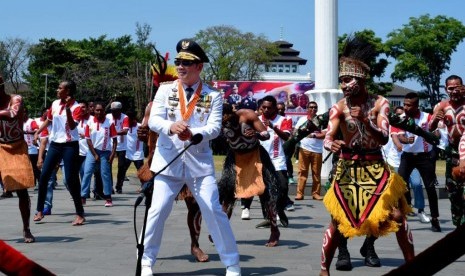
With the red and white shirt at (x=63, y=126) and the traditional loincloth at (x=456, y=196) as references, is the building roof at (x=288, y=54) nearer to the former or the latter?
the red and white shirt at (x=63, y=126)

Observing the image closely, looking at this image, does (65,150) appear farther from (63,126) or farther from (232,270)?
(232,270)

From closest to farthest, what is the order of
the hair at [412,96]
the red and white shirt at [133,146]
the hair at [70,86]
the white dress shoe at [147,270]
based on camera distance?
the white dress shoe at [147,270]
the hair at [70,86]
the hair at [412,96]
the red and white shirt at [133,146]

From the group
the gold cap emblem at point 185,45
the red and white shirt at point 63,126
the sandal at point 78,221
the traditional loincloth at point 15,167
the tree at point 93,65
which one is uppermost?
the tree at point 93,65

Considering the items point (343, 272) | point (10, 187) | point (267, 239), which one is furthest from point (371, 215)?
point (10, 187)

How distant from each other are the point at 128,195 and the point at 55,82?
6956 centimetres

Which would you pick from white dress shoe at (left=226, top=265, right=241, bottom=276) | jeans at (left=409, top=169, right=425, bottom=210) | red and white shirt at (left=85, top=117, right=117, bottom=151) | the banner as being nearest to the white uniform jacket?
white dress shoe at (left=226, top=265, right=241, bottom=276)

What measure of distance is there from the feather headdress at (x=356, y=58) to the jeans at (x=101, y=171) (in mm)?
8329

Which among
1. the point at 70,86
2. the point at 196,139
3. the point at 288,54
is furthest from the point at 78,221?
the point at 288,54

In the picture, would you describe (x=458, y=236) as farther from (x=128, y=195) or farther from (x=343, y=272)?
(x=128, y=195)

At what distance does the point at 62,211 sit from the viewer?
547 inches

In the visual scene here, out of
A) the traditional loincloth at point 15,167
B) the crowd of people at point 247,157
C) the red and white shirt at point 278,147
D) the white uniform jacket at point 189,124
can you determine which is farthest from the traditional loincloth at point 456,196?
the red and white shirt at point 278,147

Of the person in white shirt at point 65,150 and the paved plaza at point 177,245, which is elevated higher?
the person in white shirt at point 65,150

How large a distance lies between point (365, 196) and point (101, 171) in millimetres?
9350

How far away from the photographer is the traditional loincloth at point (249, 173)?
952 centimetres
